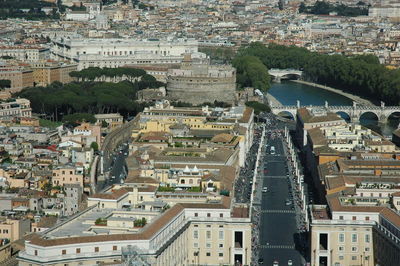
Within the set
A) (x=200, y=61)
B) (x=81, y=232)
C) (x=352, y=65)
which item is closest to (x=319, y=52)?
(x=352, y=65)

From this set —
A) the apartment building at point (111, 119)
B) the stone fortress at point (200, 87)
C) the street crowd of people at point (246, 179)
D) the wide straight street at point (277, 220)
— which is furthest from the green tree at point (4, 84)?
the wide straight street at point (277, 220)

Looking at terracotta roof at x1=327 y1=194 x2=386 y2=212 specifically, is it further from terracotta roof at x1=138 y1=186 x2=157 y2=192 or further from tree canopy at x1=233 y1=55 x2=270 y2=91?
tree canopy at x1=233 y1=55 x2=270 y2=91

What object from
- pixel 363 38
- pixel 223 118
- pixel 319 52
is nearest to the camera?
pixel 223 118

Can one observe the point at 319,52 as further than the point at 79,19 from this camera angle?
No

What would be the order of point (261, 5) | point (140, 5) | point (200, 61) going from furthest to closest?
point (261, 5) → point (140, 5) → point (200, 61)

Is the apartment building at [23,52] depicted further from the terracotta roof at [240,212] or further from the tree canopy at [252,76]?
the terracotta roof at [240,212]

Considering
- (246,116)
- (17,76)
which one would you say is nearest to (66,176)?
(246,116)

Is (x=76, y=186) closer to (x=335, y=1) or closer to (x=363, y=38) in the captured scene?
(x=363, y=38)
